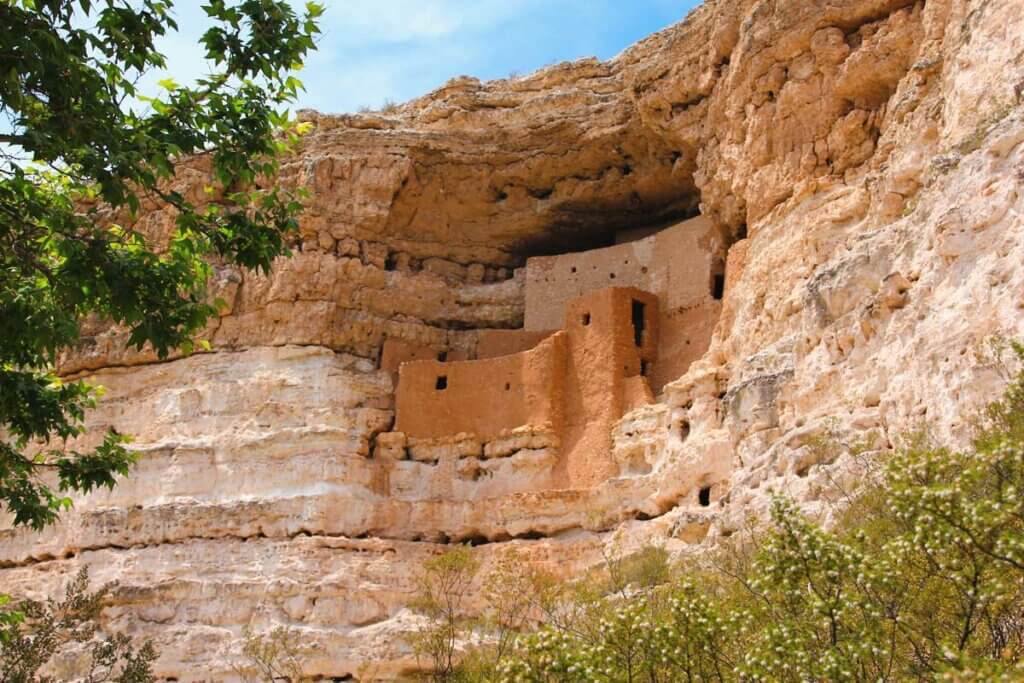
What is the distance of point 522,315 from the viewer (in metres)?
26.0

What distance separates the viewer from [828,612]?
8023 mm

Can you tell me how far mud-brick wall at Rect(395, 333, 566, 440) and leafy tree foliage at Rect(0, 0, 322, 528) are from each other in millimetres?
13973

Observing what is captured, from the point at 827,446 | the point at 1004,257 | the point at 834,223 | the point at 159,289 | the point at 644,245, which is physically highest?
the point at 644,245

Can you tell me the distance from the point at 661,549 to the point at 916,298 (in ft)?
14.8

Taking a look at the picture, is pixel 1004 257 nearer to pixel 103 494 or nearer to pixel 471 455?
pixel 471 455

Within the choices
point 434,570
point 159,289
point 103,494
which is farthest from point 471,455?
point 159,289

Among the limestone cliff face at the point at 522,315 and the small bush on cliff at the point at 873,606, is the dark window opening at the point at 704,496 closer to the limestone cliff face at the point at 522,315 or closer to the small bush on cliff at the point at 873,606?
the limestone cliff face at the point at 522,315

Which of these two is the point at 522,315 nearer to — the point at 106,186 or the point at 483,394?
the point at 483,394

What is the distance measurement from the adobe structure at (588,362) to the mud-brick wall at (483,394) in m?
0.02

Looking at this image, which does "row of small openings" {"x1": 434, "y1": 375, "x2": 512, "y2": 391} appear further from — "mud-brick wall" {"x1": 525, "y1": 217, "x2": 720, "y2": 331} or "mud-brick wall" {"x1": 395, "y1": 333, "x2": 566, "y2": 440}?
"mud-brick wall" {"x1": 525, "y1": 217, "x2": 720, "y2": 331}

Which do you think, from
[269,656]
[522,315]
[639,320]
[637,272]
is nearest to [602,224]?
[522,315]

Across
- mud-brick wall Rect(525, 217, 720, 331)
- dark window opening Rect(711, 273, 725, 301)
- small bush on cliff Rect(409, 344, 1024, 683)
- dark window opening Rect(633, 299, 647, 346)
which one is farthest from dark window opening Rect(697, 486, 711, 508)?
small bush on cliff Rect(409, 344, 1024, 683)

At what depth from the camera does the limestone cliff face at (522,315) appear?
1509cm

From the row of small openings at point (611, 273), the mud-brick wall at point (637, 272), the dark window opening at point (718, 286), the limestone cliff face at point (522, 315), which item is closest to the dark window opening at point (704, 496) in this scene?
the limestone cliff face at point (522, 315)
